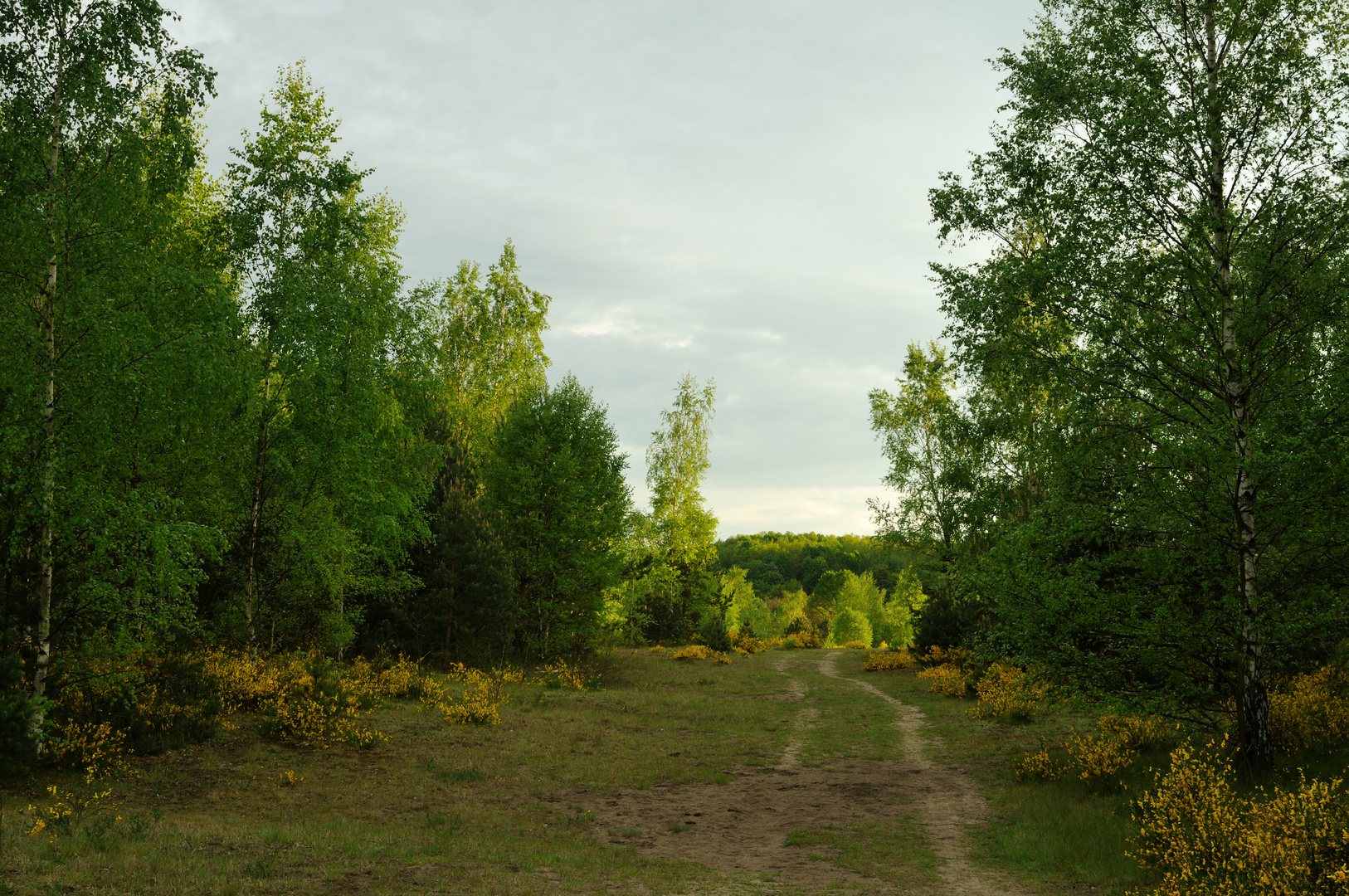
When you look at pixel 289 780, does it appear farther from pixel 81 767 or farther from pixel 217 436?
pixel 217 436

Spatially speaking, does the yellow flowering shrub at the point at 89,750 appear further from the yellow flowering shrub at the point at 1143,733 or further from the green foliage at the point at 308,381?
the yellow flowering shrub at the point at 1143,733

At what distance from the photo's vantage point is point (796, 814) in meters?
11.2

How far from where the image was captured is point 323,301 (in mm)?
15570

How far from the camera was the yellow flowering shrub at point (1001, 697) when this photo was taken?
17.6 meters

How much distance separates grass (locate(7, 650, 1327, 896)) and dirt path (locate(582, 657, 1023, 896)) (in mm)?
259

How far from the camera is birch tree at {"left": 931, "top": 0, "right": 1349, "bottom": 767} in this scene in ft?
31.6

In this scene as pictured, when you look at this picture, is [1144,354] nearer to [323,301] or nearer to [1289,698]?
[1289,698]

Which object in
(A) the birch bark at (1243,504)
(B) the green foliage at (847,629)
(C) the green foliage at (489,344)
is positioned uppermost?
(C) the green foliage at (489,344)

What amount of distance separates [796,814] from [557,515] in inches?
668

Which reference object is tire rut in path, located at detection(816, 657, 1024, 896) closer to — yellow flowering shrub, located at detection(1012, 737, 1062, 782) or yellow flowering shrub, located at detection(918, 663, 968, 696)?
yellow flowering shrub, located at detection(1012, 737, 1062, 782)

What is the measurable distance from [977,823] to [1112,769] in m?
2.53

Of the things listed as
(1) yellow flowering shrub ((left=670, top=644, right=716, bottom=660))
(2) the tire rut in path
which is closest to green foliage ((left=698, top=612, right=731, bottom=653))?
(1) yellow flowering shrub ((left=670, top=644, right=716, bottom=660))

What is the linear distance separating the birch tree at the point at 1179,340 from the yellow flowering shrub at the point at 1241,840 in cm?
243

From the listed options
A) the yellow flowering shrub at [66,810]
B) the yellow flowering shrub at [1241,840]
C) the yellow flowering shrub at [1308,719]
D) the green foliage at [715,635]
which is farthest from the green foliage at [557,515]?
the yellow flowering shrub at [1241,840]
